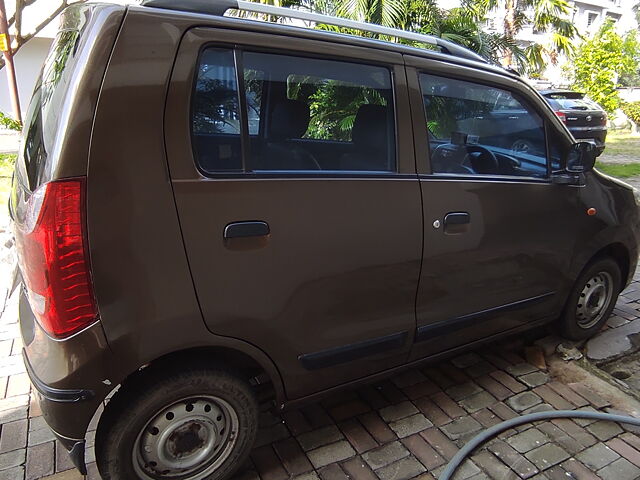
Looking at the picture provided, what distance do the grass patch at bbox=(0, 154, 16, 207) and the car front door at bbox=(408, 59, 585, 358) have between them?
17.1ft

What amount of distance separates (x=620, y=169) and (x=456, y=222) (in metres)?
8.98

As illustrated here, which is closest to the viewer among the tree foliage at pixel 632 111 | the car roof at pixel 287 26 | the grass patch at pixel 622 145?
the car roof at pixel 287 26

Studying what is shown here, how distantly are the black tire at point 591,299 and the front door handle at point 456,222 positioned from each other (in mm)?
1235

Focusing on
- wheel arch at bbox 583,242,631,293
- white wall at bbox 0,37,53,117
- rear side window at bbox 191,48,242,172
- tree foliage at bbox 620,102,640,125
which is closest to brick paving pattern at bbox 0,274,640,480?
wheel arch at bbox 583,242,631,293

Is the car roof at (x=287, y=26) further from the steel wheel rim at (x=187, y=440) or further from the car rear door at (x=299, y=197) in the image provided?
the steel wheel rim at (x=187, y=440)

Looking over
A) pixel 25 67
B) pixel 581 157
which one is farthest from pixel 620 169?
pixel 25 67

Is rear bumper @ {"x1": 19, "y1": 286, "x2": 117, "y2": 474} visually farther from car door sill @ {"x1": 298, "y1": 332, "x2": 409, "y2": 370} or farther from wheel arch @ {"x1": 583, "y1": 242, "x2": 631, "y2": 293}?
wheel arch @ {"x1": 583, "y1": 242, "x2": 631, "y2": 293}

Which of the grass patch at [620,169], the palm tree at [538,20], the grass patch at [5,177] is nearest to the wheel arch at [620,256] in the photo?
the grass patch at [5,177]

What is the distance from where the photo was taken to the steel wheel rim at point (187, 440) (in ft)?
6.14

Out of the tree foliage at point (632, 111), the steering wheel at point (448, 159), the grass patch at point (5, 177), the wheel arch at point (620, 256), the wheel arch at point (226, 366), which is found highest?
the tree foliage at point (632, 111)

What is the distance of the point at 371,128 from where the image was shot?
225 cm

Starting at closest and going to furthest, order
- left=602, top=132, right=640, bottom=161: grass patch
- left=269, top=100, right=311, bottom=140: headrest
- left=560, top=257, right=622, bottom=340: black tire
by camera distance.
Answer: left=269, top=100, right=311, bottom=140: headrest < left=560, top=257, right=622, bottom=340: black tire < left=602, top=132, right=640, bottom=161: grass patch

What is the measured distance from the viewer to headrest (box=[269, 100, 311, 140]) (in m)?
2.06

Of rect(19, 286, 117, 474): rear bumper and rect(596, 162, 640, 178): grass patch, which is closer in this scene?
rect(19, 286, 117, 474): rear bumper
